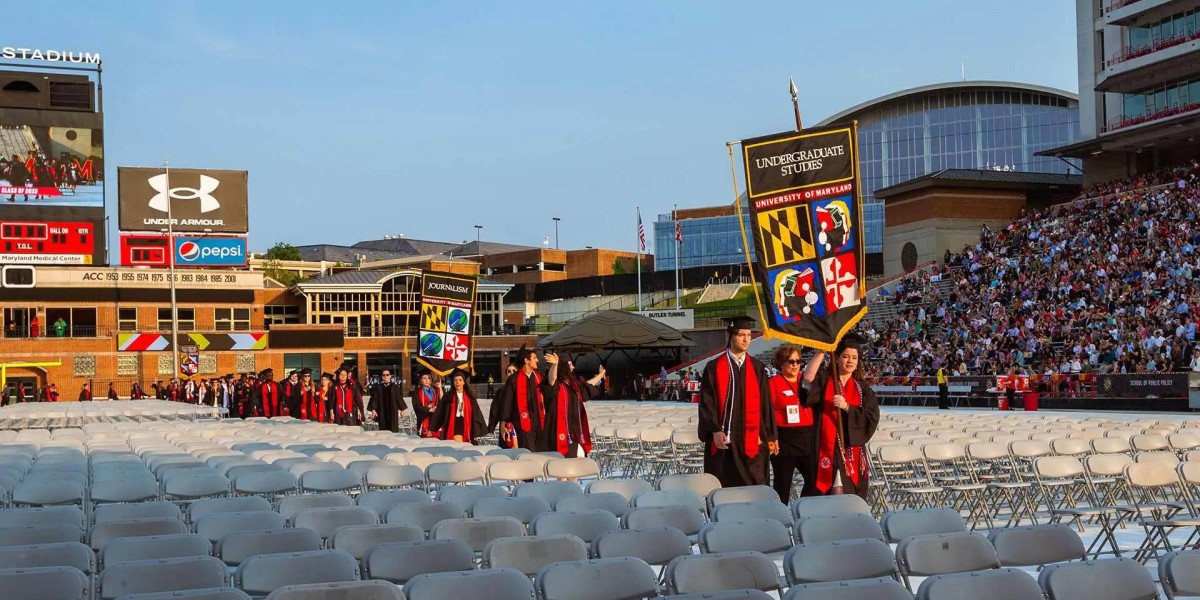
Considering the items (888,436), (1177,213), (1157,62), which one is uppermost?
(1157,62)

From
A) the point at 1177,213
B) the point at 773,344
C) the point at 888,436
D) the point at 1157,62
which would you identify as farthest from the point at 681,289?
the point at 888,436

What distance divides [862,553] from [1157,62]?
41.1 metres

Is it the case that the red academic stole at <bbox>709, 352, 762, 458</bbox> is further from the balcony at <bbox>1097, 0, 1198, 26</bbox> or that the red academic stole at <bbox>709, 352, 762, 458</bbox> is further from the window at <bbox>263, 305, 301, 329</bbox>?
the window at <bbox>263, 305, 301, 329</bbox>

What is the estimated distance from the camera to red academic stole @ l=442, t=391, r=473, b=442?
17328mm

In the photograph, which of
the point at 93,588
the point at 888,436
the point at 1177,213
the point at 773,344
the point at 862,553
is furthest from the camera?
the point at 773,344

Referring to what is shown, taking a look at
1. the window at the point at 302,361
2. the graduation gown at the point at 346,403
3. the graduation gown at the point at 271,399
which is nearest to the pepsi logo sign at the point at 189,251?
the window at the point at 302,361

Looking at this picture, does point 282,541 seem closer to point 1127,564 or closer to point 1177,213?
point 1127,564

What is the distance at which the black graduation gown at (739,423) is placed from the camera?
31.8 feet

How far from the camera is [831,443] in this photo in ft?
31.2

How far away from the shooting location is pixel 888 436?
47.8 feet

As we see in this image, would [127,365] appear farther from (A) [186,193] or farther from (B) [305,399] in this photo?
(B) [305,399]

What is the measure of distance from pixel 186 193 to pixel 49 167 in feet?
17.4

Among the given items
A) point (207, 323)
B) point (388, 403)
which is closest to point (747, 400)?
point (388, 403)

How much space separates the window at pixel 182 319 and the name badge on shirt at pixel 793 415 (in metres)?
59.4
